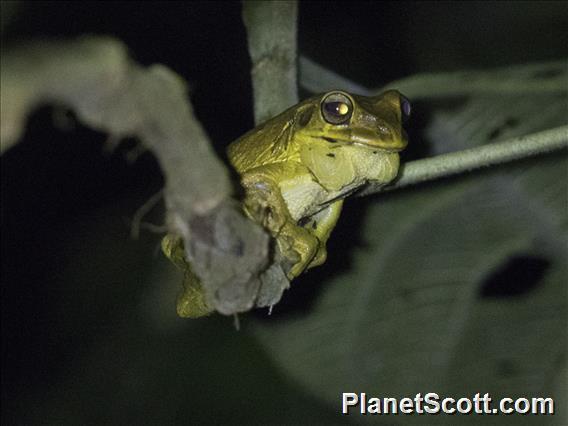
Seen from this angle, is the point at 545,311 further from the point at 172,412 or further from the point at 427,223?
the point at 172,412

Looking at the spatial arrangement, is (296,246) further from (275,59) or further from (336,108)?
(275,59)

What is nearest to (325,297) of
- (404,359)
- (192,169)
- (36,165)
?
(404,359)

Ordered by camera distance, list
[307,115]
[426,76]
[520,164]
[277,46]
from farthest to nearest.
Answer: [520,164]
[426,76]
[277,46]
[307,115]

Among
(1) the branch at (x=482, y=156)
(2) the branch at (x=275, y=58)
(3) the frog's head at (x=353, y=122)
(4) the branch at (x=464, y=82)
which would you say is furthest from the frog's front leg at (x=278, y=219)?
(4) the branch at (x=464, y=82)

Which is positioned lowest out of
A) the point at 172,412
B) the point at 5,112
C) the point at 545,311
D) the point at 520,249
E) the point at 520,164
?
the point at 5,112

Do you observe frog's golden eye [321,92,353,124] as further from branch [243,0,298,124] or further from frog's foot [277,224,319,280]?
branch [243,0,298,124]

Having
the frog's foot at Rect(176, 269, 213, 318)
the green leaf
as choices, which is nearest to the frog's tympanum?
the frog's foot at Rect(176, 269, 213, 318)
